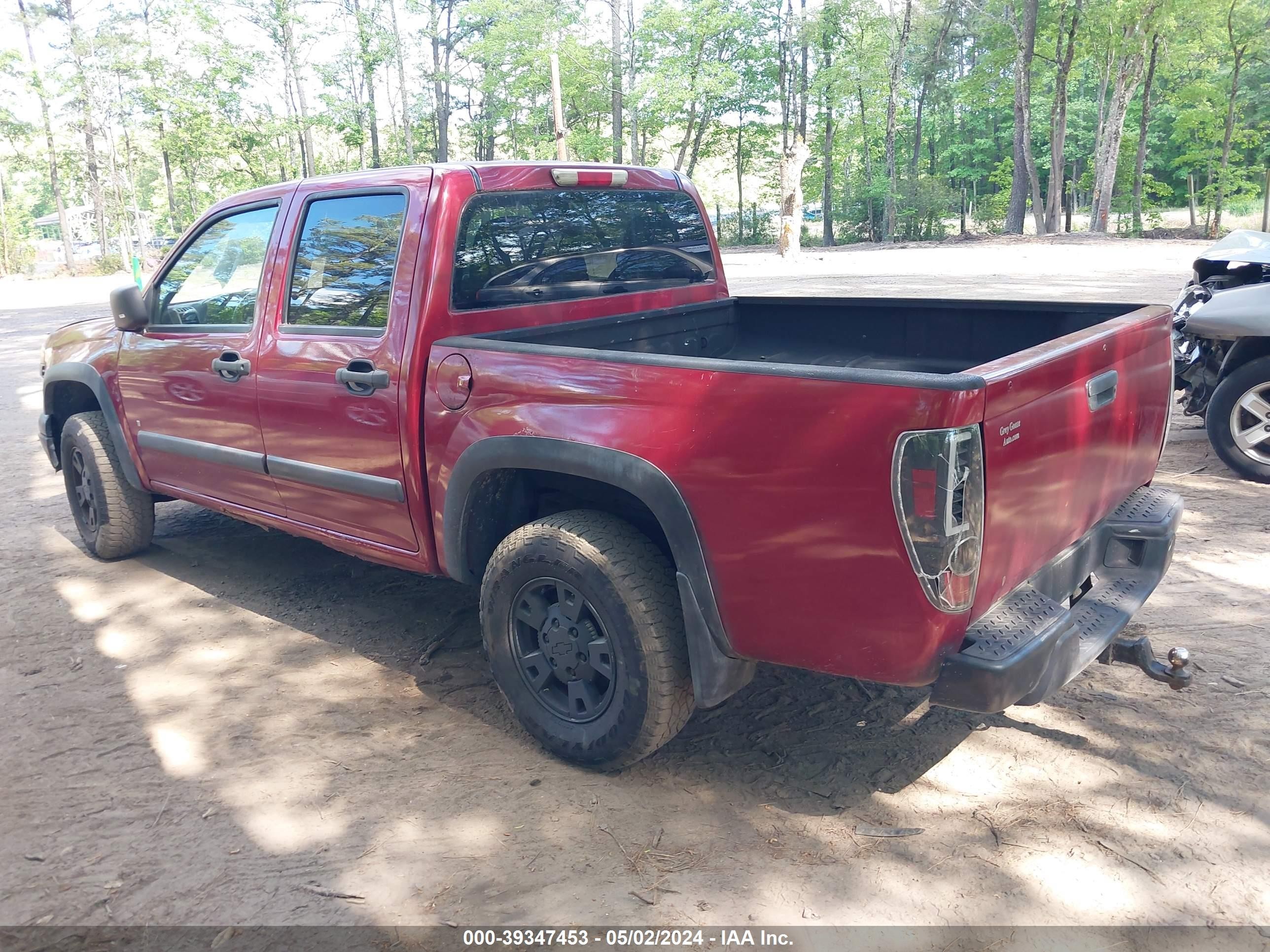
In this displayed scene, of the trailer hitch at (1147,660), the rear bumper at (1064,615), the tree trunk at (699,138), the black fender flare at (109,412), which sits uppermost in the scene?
the tree trunk at (699,138)

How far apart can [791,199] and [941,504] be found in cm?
2201

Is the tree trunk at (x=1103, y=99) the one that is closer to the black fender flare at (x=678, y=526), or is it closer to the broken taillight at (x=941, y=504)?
the black fender flare at (x=678, y=526)

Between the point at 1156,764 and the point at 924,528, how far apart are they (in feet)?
4.86

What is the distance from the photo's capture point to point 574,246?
3.99 m

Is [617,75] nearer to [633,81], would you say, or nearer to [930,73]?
[633,81]

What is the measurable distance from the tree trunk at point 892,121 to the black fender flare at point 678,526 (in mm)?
33369

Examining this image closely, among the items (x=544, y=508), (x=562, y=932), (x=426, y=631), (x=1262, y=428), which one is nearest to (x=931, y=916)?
(x=562, y=932)

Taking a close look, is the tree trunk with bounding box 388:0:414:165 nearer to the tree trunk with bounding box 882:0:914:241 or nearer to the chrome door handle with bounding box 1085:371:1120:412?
the tree trunk with bounding box 882:0:914:241

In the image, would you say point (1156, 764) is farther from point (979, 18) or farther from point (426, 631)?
point (979, 18)

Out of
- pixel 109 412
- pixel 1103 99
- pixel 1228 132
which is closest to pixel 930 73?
pixel 1103 99

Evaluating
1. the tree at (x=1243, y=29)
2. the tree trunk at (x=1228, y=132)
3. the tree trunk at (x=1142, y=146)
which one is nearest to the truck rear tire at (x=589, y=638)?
the tree at (x=1243, y=29)

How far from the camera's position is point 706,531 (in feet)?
8.87

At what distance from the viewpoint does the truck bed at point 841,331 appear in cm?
383

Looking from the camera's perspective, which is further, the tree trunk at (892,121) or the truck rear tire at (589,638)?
the tree trunk at (892,121)
